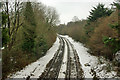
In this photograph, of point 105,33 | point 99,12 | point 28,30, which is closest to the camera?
point 105,33

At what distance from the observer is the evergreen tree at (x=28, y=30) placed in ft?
61.0

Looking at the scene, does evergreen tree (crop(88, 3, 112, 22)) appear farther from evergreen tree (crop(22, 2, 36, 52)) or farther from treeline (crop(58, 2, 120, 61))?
evergreen tree (crop(22, 2, 36, 52))

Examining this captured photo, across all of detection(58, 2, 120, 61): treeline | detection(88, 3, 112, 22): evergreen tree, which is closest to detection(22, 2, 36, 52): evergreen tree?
detection(58, 2, 120, 61): treeline

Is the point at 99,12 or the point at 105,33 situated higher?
the point at 99,12

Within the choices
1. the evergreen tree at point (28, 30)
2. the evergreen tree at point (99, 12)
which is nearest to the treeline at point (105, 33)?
the evergreen tree at point (99, 12)

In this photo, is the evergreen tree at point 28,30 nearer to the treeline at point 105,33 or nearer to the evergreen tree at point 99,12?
the treeline at point 105,33

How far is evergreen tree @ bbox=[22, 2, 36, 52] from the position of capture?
61.0ft

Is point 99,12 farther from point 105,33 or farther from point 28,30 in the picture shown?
point 28,30

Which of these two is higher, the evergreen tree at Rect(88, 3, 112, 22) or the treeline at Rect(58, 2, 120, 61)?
the evergreen tree at Rect(88, 3, 112, 22)

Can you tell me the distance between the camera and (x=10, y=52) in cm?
1323

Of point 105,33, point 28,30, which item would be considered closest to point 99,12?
point 105,33

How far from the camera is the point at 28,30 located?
62.0 ft

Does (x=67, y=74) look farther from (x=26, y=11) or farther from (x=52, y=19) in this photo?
(x=52, y=19)

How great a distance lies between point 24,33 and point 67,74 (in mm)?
10342
